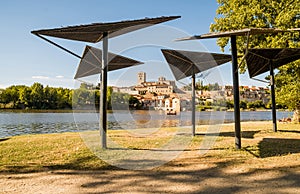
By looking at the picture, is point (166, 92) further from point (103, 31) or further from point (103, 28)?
point (103, 28)

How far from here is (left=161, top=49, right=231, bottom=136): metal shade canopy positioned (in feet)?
29.2

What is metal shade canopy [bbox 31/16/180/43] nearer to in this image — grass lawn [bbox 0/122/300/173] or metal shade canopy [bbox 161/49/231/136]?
metal shade canopy [bbox 161/49/231/136]

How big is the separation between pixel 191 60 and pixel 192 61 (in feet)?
0.46

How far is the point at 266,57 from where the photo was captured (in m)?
10.9

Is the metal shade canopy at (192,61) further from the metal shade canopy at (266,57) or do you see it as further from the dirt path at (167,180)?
the dirt path at (167,180)

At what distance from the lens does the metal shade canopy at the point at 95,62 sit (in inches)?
354

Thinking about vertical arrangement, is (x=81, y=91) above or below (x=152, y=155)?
above

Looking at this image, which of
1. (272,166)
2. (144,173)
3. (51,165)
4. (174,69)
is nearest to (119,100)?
(174,69)

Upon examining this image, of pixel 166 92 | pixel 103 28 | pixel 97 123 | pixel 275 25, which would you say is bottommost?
pixel 97 123

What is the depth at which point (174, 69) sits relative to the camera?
440 inches

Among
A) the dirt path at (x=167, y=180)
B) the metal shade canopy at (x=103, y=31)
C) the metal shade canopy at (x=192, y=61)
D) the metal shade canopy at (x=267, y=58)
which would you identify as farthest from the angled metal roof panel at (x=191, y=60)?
the dirt path at (x=167, y=180)

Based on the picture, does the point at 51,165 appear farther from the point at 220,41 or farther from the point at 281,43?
the point at 220,41

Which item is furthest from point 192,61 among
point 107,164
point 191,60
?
point 107,164

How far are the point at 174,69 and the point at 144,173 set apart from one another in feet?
23.1
